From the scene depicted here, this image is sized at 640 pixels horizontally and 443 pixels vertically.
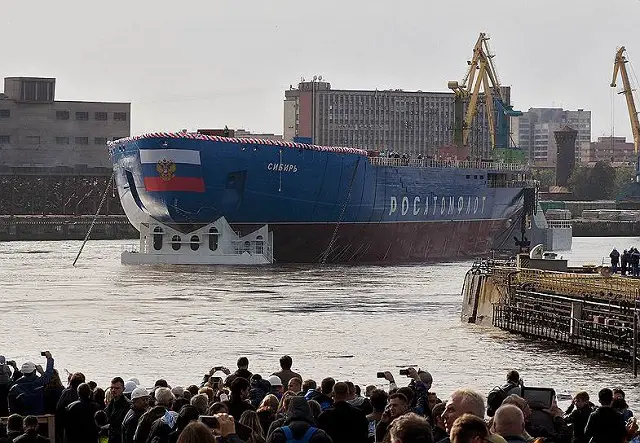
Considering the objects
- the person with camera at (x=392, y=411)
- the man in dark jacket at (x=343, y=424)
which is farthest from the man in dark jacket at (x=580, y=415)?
the person with camera at (x=392, y=411)

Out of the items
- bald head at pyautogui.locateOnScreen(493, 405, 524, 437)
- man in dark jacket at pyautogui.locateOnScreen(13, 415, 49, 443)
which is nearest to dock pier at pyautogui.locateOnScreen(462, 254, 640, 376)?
man in dark jacket at pyautogui.locateOnScreen(13, 415, 49, 443)

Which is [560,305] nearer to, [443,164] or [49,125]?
[443,164]

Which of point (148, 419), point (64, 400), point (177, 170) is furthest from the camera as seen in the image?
point (177, 170)

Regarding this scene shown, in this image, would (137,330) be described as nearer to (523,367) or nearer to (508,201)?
(523,367)

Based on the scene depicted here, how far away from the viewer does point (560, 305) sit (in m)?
37.2

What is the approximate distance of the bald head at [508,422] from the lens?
9547 mm

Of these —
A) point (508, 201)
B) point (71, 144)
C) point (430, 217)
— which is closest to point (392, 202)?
point (430, 217)

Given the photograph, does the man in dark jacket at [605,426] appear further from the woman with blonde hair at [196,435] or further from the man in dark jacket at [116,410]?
the woman with blonde hair at [196,435]

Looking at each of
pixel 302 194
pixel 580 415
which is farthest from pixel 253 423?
pixel 302 194

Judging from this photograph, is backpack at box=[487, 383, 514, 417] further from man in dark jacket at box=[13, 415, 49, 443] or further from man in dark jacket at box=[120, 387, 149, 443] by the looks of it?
man in dark jacket at box=[13, 415, 49, 443]

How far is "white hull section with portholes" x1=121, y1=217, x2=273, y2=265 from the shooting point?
243 feet

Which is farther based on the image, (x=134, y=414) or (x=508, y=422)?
(x=134, y=414)

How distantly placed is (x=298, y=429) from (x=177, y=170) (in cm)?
6079

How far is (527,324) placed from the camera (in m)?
39.3
